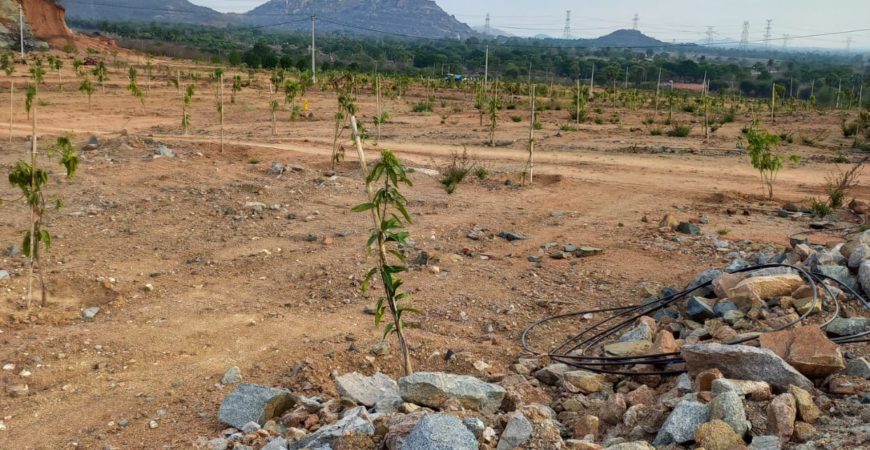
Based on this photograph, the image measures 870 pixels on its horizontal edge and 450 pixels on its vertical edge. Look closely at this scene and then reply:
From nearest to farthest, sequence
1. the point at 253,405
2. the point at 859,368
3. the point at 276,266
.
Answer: the point at 859,368, the point at 253,405, the point at 276,266

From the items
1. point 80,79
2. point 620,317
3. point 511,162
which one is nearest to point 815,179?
point 511,162

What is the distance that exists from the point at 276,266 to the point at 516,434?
14.0 ft

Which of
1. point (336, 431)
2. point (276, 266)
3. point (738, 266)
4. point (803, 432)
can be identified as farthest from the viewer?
point (276, 266)

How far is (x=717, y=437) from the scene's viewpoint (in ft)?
10.6

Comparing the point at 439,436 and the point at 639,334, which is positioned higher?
the point at 439,436

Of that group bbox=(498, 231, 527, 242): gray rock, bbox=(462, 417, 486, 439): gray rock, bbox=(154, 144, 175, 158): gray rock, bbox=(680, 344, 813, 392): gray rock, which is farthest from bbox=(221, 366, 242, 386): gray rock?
bbox=(154, 144, 175, 158): gray rock

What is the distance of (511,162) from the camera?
14.5m

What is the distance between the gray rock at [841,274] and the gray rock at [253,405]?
405cm

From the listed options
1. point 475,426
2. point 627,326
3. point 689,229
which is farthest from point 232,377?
point 689,229

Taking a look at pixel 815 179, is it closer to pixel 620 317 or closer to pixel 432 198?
pixel 432 198

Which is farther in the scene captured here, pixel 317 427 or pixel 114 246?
pixel 114 246

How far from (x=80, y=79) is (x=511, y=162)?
2371 cm

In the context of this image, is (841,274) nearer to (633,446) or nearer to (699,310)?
(699,310)

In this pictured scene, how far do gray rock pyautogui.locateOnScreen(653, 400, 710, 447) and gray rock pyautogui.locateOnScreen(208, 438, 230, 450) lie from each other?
2.09 m
